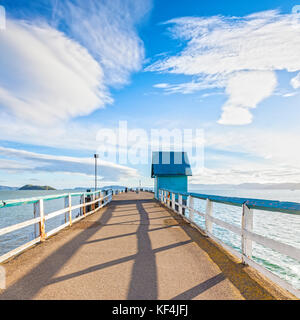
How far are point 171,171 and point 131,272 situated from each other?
80.4 ft

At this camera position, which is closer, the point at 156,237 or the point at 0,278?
the point at 0,278

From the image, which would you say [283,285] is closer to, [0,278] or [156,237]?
[156,237]

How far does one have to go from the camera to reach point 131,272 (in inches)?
163

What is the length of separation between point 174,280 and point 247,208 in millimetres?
1948

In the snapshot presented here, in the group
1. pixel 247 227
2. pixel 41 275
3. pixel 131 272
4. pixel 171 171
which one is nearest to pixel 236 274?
pixel 247 227

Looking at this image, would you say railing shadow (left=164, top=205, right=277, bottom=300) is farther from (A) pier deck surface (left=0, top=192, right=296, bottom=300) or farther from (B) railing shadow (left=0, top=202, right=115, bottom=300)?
(B) railing shadow (left=0, top=202, right=115, bottom=300)

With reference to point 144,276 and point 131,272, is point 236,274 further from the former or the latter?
point 131,272

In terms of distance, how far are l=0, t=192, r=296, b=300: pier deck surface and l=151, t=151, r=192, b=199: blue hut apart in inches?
845

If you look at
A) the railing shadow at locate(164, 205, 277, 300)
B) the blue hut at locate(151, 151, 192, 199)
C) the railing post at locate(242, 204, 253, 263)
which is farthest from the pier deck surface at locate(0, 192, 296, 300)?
the blue hut at locate(151, 151, 192, 199)

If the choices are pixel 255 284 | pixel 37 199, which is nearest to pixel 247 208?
pixel 255 284

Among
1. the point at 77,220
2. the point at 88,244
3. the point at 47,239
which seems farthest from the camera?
the point at 77,220

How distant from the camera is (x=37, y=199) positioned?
6.24 m
